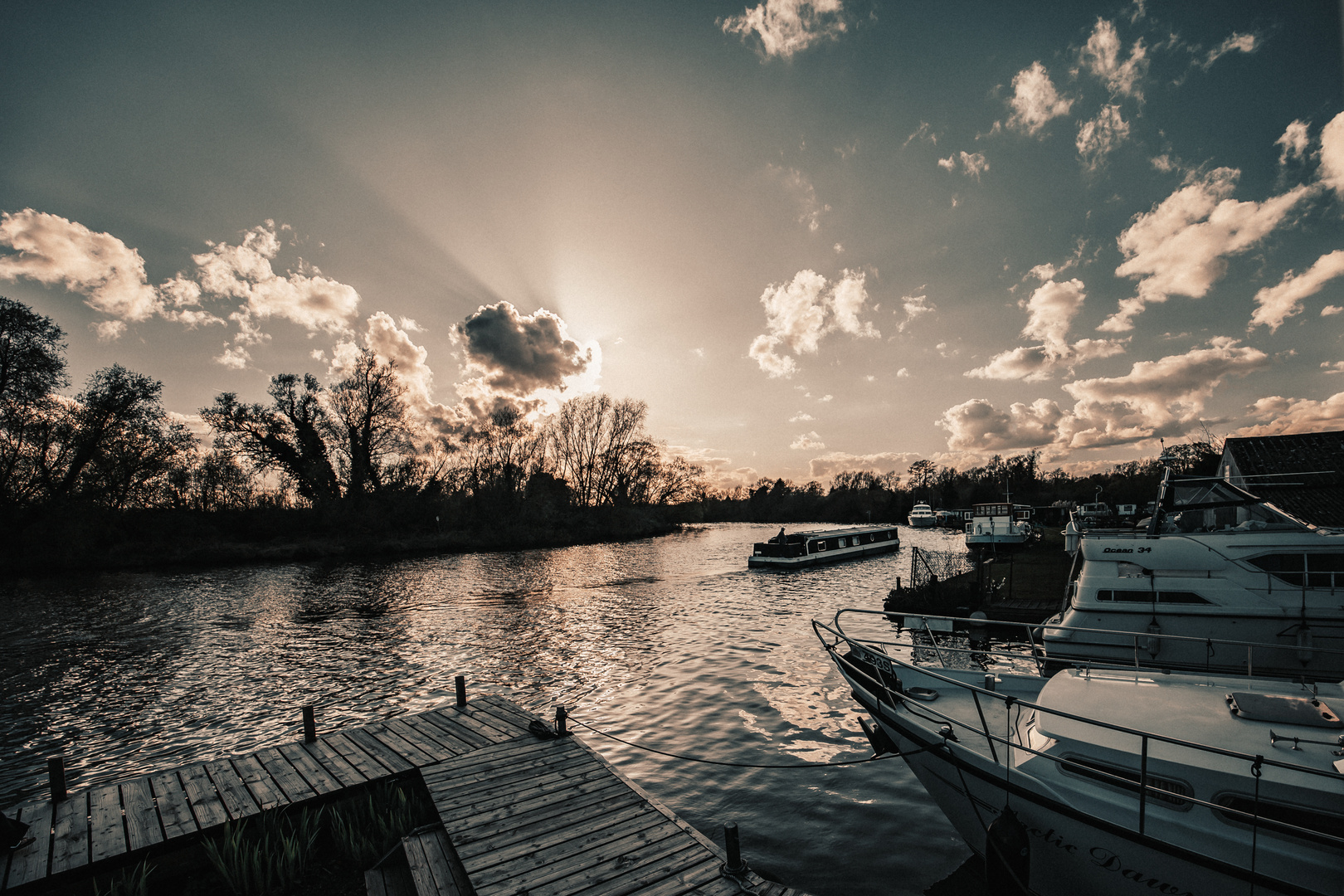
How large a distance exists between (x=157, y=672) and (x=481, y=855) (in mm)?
16222

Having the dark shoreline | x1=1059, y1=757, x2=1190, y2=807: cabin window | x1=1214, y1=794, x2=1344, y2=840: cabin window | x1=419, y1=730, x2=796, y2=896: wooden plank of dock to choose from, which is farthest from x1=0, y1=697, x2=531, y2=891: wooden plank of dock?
the dark shoreline

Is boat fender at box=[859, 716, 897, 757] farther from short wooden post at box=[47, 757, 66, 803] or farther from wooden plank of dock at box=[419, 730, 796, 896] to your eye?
short wooden post at box=[47, 757, 66, 803]

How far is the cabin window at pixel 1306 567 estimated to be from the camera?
10555mm

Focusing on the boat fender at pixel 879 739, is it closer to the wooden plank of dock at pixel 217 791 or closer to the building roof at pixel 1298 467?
the wooden plank of dock at pixel 217 791

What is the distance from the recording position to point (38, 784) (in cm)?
880

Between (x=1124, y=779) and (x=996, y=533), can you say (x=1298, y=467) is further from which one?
(x=1124, y=779)

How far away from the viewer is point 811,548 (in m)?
36.6

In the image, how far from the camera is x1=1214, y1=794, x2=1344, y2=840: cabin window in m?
4.13

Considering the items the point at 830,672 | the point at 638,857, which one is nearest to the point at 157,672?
the point at 638,857

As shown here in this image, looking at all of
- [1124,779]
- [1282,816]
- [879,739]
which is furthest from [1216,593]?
[1124,779]

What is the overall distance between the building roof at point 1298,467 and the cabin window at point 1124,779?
2183cm

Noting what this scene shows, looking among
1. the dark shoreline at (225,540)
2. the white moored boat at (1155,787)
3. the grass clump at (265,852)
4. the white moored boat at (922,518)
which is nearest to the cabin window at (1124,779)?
the white moored boat at (1155,787)

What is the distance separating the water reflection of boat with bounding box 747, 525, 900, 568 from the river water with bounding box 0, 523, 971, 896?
15.9 feet

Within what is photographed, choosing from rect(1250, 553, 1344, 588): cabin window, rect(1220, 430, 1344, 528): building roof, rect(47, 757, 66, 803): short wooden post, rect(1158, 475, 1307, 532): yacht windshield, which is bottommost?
rect(47, 757, 66, 803): short wooden post
